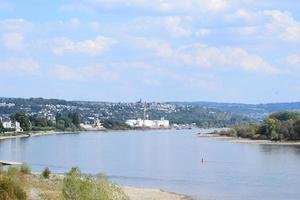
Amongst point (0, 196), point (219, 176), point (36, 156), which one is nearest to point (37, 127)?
point (36, 156)

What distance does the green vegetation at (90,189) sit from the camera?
21.9 metres

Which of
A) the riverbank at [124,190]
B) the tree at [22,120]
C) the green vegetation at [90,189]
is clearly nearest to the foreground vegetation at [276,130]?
the tree at [22,120]

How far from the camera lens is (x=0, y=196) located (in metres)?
28.7

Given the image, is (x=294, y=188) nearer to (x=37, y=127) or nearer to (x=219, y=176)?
(x=219, y=176)

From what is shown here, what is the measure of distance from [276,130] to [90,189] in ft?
379

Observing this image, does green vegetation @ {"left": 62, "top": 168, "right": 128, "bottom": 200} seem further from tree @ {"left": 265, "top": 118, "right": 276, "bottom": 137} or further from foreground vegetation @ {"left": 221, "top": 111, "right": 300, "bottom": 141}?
tree @ {"left": 265, "top": 118, "right": 276, "bottom": 137}

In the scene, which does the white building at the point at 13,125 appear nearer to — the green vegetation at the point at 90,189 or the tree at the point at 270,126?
the tree at the point at 270,126

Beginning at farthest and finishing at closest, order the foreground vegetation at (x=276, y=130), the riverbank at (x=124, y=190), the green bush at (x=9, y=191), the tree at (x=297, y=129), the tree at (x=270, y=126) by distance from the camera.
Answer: the tree at (x=270, y=126)
the foreground vegetation at (x=276, y=130)
the tree at (x=297, y=129)
the riverbank at (x=124, y=190)
the green bush at (x=9, y=191)

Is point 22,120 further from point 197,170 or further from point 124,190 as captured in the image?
point 124,190

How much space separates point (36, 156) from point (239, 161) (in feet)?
93.4

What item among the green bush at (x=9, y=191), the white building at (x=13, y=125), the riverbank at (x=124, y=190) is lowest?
the riverbank at (x=124, y=190)

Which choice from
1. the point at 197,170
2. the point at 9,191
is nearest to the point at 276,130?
the point at 197,170

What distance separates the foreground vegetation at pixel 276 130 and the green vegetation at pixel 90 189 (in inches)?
4320

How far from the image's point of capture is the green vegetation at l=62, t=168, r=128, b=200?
21.9m
